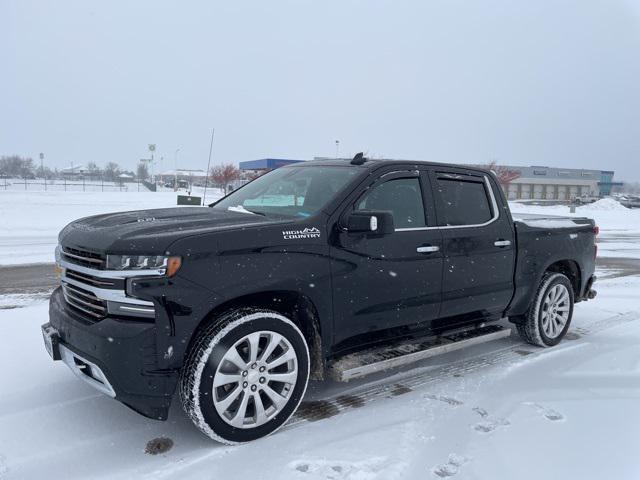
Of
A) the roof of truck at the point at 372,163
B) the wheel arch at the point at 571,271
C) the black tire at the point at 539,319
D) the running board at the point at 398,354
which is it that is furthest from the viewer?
the wheel arch at the point at 571,271

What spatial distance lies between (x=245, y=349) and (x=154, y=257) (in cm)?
81

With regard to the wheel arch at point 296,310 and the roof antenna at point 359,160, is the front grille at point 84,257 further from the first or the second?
the roof antenna at point 359,160

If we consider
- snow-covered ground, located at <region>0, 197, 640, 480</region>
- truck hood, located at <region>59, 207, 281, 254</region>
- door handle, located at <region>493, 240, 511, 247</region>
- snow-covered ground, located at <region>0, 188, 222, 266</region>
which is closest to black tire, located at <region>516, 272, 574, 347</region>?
snow-covered ground, located at <region>0, 197, 640, 480</region>

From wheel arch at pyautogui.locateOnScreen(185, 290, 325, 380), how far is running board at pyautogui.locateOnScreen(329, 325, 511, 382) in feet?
0.54

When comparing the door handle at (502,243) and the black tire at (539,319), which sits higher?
the door handle at (502,243)

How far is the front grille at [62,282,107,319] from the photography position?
3.07 metres

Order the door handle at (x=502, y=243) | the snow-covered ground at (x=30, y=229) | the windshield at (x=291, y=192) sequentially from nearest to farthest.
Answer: the windshield at (x=291, y=192), the door handle at (x=502, y=243), the snow-covered ground at (x=30, y=229)

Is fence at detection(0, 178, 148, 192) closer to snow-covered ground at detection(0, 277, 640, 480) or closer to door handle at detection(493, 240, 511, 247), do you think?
snow-covered ground at detection(0, 277, 640, 480)

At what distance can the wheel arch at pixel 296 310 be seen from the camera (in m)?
3.28

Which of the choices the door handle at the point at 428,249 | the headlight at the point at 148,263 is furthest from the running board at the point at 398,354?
the headlight at the point at 148,263

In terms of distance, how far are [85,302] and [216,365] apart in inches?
36.0

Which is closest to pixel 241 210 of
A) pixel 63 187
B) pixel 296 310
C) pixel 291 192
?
pixel 291 192

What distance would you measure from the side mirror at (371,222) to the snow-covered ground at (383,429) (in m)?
1.33

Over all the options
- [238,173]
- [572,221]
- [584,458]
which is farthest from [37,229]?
[238,173]
